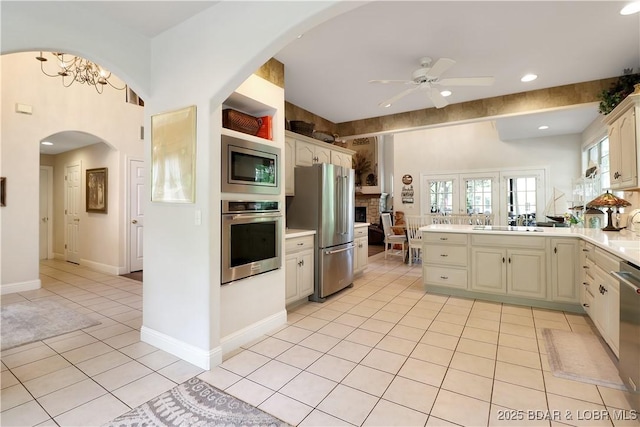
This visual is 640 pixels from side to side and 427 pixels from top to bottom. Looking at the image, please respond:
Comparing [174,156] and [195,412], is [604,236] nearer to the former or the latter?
[195,412]

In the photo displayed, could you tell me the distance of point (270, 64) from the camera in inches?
122

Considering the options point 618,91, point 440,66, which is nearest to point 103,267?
point 440,66

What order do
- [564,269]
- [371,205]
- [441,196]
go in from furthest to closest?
[371,205]
[441,196]
[564,269]

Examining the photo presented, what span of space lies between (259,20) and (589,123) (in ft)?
21.3

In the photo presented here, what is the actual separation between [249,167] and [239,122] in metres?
0.46

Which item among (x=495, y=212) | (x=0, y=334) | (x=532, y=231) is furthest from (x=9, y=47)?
(x=495, y=212)

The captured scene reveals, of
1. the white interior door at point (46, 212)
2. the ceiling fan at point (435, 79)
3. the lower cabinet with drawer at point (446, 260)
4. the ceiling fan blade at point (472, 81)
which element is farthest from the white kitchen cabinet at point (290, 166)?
the white interior door at point (46, 212)

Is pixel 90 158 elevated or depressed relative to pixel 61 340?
elevated

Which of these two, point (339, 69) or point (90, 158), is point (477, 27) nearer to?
point (339, 69)

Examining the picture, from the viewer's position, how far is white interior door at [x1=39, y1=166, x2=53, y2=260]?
22.9 feet

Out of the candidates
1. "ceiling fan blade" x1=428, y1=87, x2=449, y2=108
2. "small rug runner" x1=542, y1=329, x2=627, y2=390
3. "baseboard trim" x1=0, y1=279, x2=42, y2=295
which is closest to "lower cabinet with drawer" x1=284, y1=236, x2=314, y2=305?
"ceiling fan blade" x1=428, y1=87, x2=449, y2=108

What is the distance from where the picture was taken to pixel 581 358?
2.42 m

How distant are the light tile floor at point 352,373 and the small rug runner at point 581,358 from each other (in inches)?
3.4

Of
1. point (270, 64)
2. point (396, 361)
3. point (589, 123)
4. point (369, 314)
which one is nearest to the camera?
point (396, 361)
